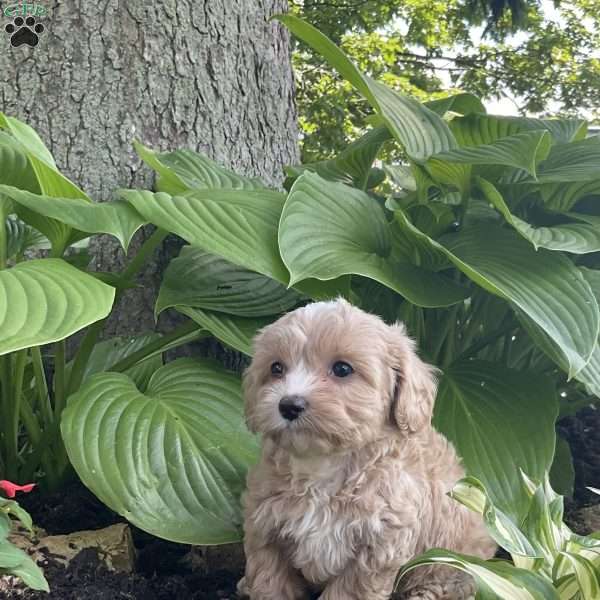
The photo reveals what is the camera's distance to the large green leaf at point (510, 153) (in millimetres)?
2439

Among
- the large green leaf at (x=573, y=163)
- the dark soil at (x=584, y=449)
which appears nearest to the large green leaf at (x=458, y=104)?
the large green leaf at (x=573, y=163)

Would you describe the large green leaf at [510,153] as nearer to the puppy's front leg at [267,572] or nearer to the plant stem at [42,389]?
the puppy's front leg at [267,572]

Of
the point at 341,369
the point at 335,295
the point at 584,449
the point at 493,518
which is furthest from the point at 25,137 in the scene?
the point at 584,449

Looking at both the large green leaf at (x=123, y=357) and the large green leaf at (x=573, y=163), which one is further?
the large green leaf at (x=123, y=357)

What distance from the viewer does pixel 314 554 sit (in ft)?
6.56

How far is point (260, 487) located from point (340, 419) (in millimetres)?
365

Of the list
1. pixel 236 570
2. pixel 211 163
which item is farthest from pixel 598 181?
pixel 236 570

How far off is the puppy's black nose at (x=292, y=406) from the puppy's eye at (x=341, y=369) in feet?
0.42

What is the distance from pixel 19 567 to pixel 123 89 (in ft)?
6.89

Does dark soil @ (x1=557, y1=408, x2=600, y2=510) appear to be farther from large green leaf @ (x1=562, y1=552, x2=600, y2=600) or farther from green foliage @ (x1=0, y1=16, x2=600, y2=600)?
large green leaf @ (x1=562, y1=552, x2=600, y2=600)

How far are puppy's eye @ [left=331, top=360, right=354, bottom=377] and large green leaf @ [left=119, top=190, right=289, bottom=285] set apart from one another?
18.7 inches

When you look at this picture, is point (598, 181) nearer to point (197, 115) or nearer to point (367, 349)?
point (367, 349)

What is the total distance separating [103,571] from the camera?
7.62 feet

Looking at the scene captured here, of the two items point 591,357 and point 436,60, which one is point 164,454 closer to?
point 591,357
